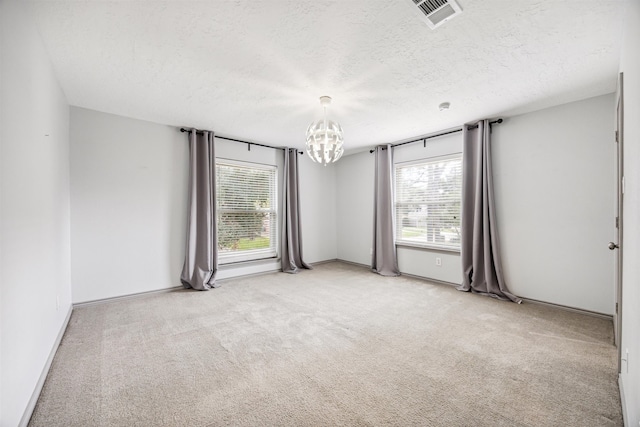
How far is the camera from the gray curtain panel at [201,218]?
4.09 m

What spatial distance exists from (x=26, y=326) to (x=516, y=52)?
4018mm

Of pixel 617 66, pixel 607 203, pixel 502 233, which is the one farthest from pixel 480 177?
pixel 617 66

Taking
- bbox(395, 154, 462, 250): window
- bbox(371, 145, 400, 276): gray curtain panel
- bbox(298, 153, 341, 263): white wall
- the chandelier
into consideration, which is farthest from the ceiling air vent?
bbox(298, 153, 341, 263): white wall

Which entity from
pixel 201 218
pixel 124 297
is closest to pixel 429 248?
pixel 201 218

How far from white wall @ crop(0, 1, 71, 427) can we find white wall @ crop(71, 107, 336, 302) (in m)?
0.96

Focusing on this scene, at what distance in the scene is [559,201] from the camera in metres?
3.25

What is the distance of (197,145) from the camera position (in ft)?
13.8

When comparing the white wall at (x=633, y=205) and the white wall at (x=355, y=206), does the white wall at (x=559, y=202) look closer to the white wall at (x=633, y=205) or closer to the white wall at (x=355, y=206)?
the white wall at (x=633, y=205)

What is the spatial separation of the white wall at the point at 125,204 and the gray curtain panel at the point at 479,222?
3921mm

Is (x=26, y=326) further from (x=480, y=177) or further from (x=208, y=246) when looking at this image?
(x=480, y=177)

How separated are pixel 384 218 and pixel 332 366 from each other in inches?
138

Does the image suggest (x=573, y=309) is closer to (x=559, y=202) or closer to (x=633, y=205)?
(x=559, y=202)

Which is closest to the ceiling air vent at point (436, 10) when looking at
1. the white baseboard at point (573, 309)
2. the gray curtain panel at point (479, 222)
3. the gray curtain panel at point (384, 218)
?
the gray curtain panel at point (479, 222)

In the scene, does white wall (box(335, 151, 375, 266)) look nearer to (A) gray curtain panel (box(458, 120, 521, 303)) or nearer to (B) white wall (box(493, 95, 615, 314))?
(A) gray curtain panel (box(458, 120, 521, 303))
